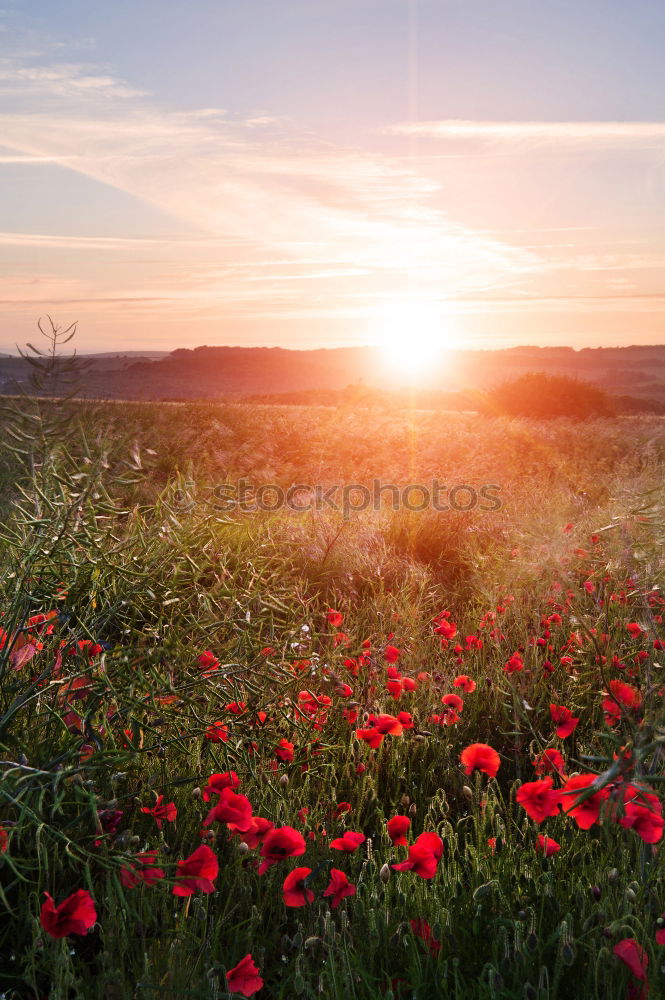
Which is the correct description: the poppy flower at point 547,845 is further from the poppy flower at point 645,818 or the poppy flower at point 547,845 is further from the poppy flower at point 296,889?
the poppy flower at point 296,889

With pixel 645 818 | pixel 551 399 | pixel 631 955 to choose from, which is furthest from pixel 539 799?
pixel 551 399

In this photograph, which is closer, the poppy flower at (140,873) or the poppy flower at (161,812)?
the poppy flower at (140,873)

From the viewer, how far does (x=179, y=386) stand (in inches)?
1501

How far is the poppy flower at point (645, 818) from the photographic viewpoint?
4.48 feet

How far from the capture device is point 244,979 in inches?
50.8

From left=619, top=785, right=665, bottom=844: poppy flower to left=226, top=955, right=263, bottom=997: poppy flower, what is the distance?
74cm

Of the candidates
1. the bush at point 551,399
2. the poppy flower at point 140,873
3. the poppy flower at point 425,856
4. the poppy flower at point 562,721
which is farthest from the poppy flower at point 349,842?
→ the bush at point 551,399

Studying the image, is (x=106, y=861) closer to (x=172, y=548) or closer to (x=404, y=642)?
(x=172, y=548)

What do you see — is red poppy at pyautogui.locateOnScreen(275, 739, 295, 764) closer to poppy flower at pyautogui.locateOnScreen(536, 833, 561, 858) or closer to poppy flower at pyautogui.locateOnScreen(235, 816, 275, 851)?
poppy flower at pyautogui.locateOnScreen(235, 816, 275, 851)

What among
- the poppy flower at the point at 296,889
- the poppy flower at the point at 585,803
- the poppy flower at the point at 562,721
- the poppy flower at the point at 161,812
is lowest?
the poppy flower at the point at 161,812

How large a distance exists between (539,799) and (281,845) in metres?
0.58

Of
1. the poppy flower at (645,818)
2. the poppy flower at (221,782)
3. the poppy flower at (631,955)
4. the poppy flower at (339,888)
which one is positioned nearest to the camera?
the poppy flower at (631,955)

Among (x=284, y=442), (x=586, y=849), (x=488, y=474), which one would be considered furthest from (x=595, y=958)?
(x=284, y=442)

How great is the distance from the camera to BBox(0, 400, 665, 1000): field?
56.4 inches
